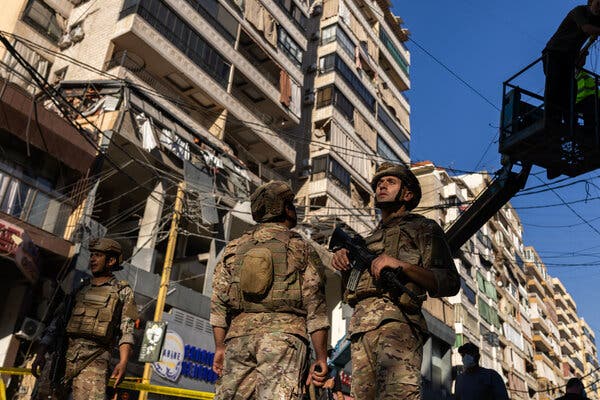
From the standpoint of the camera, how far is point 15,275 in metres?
13.3

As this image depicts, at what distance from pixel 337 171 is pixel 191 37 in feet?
36.3

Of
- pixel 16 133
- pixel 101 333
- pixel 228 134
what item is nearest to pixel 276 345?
pixel 101 333

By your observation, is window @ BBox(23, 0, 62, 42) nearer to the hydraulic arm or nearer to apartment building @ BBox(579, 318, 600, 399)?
the hydraulic arm

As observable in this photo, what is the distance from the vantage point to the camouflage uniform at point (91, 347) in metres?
4.53

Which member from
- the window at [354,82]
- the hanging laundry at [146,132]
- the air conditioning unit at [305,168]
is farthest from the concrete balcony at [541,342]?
the hanging laundry at [146,132]

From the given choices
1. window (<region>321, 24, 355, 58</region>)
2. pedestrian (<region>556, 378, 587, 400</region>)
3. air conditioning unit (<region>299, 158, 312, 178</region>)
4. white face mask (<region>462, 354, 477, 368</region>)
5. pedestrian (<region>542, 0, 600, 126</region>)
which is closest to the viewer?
pedestrian (<region>556, 378, 587, 400</region>)

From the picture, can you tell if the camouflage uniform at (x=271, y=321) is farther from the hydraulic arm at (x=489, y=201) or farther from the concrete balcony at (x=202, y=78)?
the concrete balcony at (x=202, y=78)

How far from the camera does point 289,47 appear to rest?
1101 inches

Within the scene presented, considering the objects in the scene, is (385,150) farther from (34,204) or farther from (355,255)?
(355,255)

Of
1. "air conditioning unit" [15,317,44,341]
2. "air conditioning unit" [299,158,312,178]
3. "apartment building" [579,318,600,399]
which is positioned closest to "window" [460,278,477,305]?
"air conditioning unit" [299,158,312,178]

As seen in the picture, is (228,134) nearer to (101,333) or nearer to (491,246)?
(101,333)

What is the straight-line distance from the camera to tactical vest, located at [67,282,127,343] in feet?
15.4

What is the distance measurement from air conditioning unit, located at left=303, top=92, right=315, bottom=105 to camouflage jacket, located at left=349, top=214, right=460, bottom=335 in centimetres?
2789

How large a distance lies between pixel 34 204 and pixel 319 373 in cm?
1223
